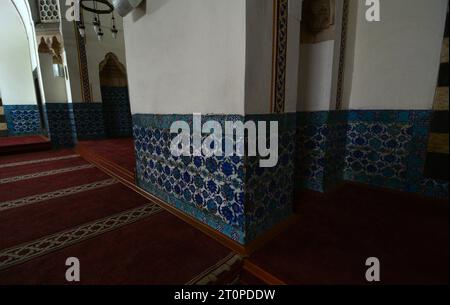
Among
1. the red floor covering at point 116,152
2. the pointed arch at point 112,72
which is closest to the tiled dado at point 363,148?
the red floor covering at point 116,152

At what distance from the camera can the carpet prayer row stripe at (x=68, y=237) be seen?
137cm

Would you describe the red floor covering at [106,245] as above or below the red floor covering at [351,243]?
below

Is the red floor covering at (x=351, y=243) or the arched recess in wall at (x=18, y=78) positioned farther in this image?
the arched recess in wall at (x=18, y=78)

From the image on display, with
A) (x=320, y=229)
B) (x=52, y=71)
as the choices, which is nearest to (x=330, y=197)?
(x=320, y=229)

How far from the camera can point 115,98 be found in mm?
5359

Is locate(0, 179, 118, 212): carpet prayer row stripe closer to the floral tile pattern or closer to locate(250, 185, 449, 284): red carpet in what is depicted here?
locate(250, 185, 449, 284): red carpet

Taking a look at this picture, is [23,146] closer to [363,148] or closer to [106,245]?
[106,245]

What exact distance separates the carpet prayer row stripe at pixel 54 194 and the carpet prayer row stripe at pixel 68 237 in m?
0.84

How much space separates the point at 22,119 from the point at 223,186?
703 centimetres

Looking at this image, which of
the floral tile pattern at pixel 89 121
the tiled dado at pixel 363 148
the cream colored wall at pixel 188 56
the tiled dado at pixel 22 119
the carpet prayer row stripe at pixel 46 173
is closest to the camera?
the cream colored wall at pixel 188 56

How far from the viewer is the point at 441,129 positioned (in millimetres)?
480

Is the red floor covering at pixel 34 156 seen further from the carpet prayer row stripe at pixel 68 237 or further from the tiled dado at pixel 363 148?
the tiled dado at pixel 363 148

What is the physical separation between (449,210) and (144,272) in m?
1.25
